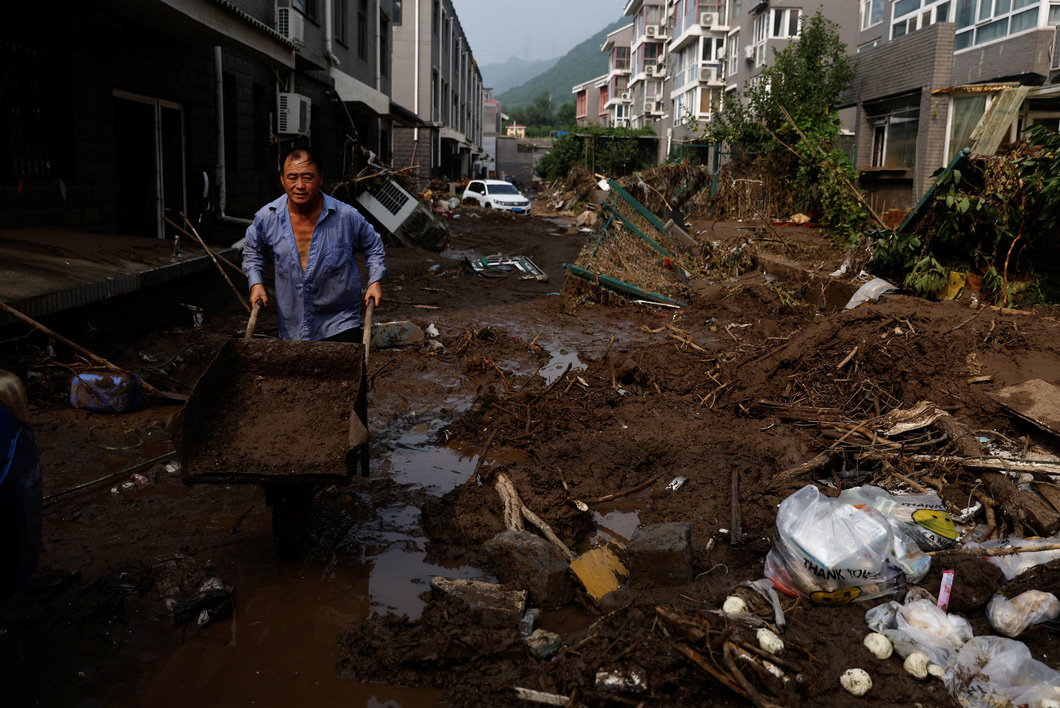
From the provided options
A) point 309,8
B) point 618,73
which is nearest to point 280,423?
point 309,8

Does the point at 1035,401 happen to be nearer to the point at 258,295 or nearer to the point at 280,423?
the point at 280,423

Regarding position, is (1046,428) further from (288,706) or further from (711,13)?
(711,13)

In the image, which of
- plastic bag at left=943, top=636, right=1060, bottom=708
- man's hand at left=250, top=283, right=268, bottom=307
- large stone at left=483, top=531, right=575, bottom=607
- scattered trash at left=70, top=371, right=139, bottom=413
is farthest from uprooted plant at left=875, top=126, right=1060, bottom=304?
scattered trash at left=70, top=371, right=139, bottom=413

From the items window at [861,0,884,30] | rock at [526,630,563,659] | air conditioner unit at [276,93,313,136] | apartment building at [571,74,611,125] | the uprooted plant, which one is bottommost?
rock at [526,630,563,659]

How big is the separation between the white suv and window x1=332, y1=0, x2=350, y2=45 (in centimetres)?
1103

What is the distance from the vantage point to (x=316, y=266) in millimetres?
4227

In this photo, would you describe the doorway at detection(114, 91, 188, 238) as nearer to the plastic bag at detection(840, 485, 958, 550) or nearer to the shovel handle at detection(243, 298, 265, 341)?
the shovel handle at detection(243, 298, 265, 341)

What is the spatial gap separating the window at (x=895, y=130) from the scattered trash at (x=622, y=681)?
59.3 feet

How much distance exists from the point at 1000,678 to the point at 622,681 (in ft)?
4.42

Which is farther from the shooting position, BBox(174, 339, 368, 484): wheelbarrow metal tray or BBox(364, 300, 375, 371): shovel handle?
BBox(364, 300, 375, 371): shovel handle

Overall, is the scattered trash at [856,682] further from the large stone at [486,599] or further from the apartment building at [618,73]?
the apartment building at [618,73]

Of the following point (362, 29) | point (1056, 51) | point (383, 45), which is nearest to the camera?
point (1056, 51)

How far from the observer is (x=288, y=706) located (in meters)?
2.71

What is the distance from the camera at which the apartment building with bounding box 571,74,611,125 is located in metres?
88.7
